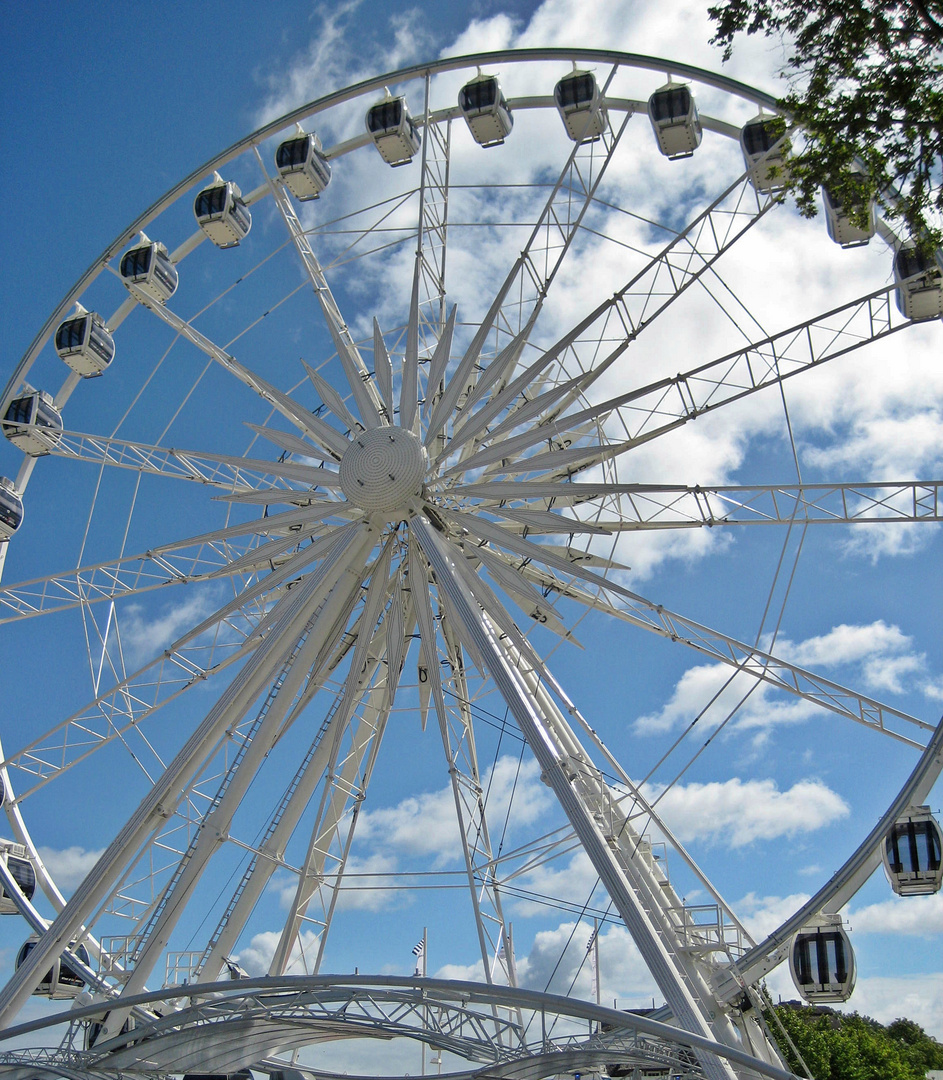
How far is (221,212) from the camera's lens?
2425 centimetres

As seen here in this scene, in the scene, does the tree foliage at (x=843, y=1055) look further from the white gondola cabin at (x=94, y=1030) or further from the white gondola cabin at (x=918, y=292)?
the white gondola cabin at (x=918, y=292)

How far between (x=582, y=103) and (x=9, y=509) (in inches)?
601

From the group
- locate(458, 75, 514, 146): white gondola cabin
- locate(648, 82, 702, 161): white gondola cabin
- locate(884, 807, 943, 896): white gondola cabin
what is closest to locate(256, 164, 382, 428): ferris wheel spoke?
locate(458, 75, 514, 146): white gondola cabin

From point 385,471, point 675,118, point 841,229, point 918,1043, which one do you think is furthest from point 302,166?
point 918,1043

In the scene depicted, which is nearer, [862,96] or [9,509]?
[862,96]

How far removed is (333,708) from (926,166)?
13378 millimetres

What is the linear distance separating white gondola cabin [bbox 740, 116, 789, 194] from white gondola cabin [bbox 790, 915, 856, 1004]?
12.5 meters

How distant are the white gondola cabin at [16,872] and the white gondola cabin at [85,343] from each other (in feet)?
34.6

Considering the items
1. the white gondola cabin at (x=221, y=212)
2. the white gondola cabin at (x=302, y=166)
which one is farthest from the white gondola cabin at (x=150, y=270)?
the white gondola cabin at (x=302, y=166)

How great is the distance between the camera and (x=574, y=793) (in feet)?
47.6

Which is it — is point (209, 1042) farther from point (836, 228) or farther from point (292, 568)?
point (836, 228)

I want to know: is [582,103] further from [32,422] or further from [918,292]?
[32,422]

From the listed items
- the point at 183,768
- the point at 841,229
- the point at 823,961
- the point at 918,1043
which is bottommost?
the point at 823,961

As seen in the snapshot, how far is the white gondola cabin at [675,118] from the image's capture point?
22000 millimetres
